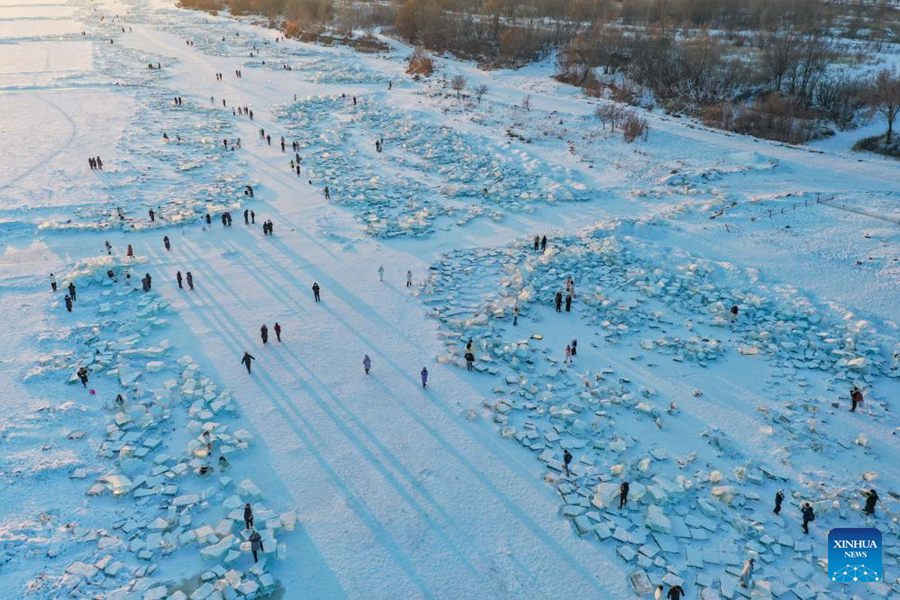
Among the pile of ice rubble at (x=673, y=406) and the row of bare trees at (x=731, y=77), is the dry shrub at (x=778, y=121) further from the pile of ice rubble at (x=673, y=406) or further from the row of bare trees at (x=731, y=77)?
the pile of ice rubble at (x=673, y=406)

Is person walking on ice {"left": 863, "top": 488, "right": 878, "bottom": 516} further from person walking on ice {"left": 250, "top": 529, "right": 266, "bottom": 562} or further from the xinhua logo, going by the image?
person walking on ice {"left": 250, "top": 529, "right": 266, "bottom": 562}

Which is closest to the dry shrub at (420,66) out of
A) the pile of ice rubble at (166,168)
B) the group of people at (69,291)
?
the pile of ice rubble at (166,168)

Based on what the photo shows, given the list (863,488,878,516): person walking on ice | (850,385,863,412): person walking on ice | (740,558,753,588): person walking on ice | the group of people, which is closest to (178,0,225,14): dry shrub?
the group of people

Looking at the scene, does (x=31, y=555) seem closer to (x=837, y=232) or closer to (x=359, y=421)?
(x=359, y=421)

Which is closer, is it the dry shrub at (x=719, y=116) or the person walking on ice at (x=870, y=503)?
the person walking on ice at (x=870, y=503)

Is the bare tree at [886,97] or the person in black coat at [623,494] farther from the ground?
the bare tree at [886,97]

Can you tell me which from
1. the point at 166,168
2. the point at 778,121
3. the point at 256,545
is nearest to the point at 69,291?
the point at 256,545

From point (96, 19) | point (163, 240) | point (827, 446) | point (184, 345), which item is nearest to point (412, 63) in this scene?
point (163, 240)
